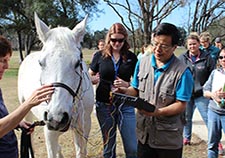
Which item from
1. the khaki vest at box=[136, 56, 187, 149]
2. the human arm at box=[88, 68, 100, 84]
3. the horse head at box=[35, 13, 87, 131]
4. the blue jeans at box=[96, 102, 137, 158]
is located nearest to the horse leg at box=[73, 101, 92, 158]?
the blue jeans at box=[96, 102, 137, 158]

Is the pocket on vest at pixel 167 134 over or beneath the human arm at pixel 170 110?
beneath

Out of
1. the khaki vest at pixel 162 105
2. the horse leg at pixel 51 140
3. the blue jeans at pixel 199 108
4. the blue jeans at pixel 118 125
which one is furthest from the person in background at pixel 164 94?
the blue jeans at pixel 199 108

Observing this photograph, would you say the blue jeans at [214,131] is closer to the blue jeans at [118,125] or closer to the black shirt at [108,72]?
the blue jeans at [118,125]

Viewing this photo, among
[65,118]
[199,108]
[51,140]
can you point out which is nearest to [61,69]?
[65,118]

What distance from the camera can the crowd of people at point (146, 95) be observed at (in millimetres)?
2107

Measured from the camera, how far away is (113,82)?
325 cm

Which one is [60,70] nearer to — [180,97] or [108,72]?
[180,97]

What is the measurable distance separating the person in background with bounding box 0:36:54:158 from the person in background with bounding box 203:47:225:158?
2140 millimetres

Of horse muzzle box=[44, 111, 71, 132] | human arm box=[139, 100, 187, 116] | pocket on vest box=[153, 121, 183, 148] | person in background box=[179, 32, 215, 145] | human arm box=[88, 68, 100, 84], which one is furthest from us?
person in background box=[179, 32, 215, 145]

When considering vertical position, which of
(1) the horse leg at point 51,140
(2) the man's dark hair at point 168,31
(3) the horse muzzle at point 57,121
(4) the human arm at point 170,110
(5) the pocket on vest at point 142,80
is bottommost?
(1) the horse leg at point 51,140

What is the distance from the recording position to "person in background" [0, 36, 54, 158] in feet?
5.57

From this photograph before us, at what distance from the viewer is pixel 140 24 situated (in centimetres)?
1878

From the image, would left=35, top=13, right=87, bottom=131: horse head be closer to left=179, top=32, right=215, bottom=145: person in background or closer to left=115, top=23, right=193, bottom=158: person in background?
left=115, top=23, right=193, bottom=158: person in background

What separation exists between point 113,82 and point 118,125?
0.51 meters
